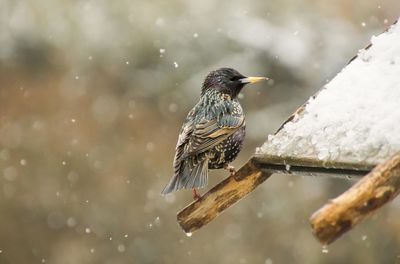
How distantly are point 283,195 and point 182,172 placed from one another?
673cm

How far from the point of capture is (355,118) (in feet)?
12.3

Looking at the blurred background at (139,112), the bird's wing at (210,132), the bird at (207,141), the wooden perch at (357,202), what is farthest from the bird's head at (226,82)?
the blurred background at (139,112)

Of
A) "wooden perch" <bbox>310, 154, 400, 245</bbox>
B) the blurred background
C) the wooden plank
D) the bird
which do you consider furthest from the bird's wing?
the blurred background

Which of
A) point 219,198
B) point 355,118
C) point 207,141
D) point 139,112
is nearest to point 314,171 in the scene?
point 355,118

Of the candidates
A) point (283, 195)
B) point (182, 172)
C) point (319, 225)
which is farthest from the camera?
point (283, 195)

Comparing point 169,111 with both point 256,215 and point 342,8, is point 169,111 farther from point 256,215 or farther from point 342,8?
point 342,8

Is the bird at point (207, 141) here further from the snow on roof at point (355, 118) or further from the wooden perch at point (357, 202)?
the wooden perch at point (357, 202)

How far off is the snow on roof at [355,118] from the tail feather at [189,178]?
0.50 m

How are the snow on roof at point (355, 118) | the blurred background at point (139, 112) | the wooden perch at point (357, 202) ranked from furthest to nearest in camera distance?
the blurred background at point (139, 112)
the snow on roof at point (355, 118)
the wooden perch at point (357, 202)

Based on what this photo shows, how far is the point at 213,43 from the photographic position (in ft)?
37.2

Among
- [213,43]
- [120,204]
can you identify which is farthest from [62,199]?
[213,43]

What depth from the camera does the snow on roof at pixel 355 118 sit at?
3568 millimetres

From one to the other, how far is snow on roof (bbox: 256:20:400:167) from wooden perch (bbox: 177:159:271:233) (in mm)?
162

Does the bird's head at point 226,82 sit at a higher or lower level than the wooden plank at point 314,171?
higher
